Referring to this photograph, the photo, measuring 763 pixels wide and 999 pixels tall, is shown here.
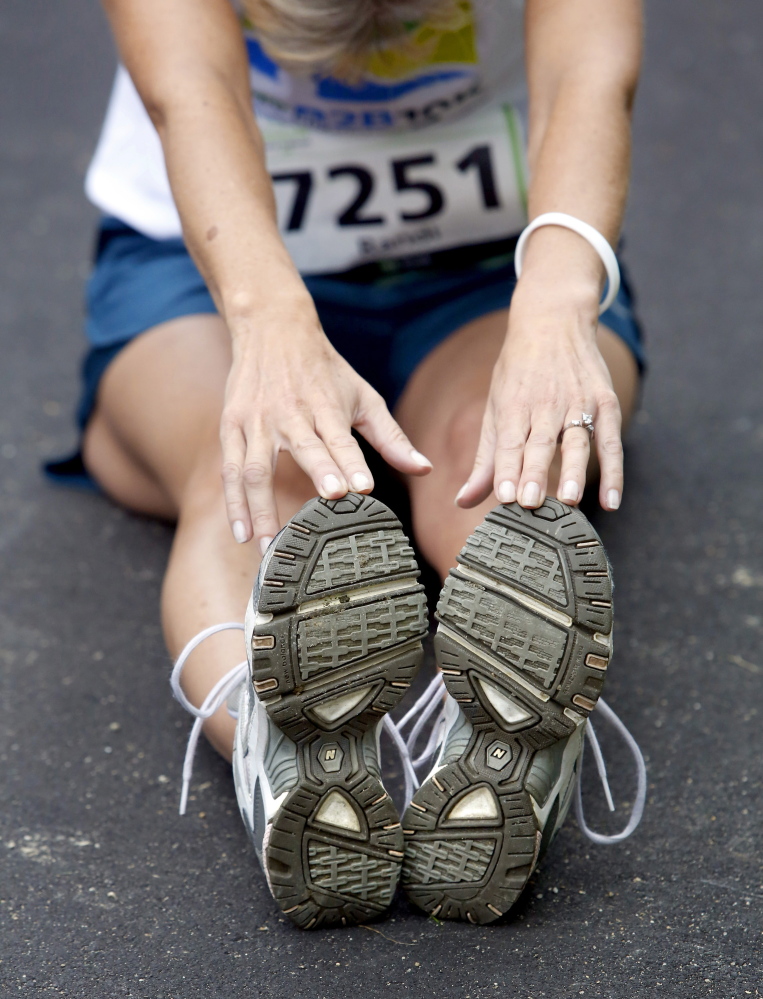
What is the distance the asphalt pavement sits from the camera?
0.83 m

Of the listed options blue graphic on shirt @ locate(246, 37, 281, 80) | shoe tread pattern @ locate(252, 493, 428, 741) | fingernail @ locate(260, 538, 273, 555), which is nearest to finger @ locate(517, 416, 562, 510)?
shoe tread pattern @ locate(252, 493, 428, 741)

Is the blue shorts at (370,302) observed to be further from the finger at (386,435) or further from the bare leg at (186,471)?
the finger at (386,435)

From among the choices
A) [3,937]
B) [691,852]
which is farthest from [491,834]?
[3,937]

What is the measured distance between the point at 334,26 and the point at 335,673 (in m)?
0.66

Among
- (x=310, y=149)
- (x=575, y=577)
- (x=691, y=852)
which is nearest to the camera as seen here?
(x=575, y=577)

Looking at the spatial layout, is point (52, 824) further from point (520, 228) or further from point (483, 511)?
point (520, 228)

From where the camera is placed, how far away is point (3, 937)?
87 centimetres

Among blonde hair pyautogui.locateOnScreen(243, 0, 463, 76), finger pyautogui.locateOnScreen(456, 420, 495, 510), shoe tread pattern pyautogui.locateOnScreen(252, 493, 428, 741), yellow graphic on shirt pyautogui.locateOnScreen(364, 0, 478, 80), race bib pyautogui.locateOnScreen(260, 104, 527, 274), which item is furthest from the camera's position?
race bib pyautogui.locateOnScreen(260, 104, 527, 274)

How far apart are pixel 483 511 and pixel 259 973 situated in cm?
43

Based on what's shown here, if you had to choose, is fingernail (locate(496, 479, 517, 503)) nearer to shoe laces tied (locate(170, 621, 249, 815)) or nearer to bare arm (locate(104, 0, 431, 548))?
bare arm (locate(104, 0, 431, 548))

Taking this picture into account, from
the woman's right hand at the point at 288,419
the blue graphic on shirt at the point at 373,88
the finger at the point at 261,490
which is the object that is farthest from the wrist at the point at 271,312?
the blue graphic on shirt at the point at 373,88

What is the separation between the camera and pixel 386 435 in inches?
34.9

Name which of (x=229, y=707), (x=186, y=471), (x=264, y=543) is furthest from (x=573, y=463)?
(x=186, y=471)

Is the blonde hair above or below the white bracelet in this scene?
A: above
